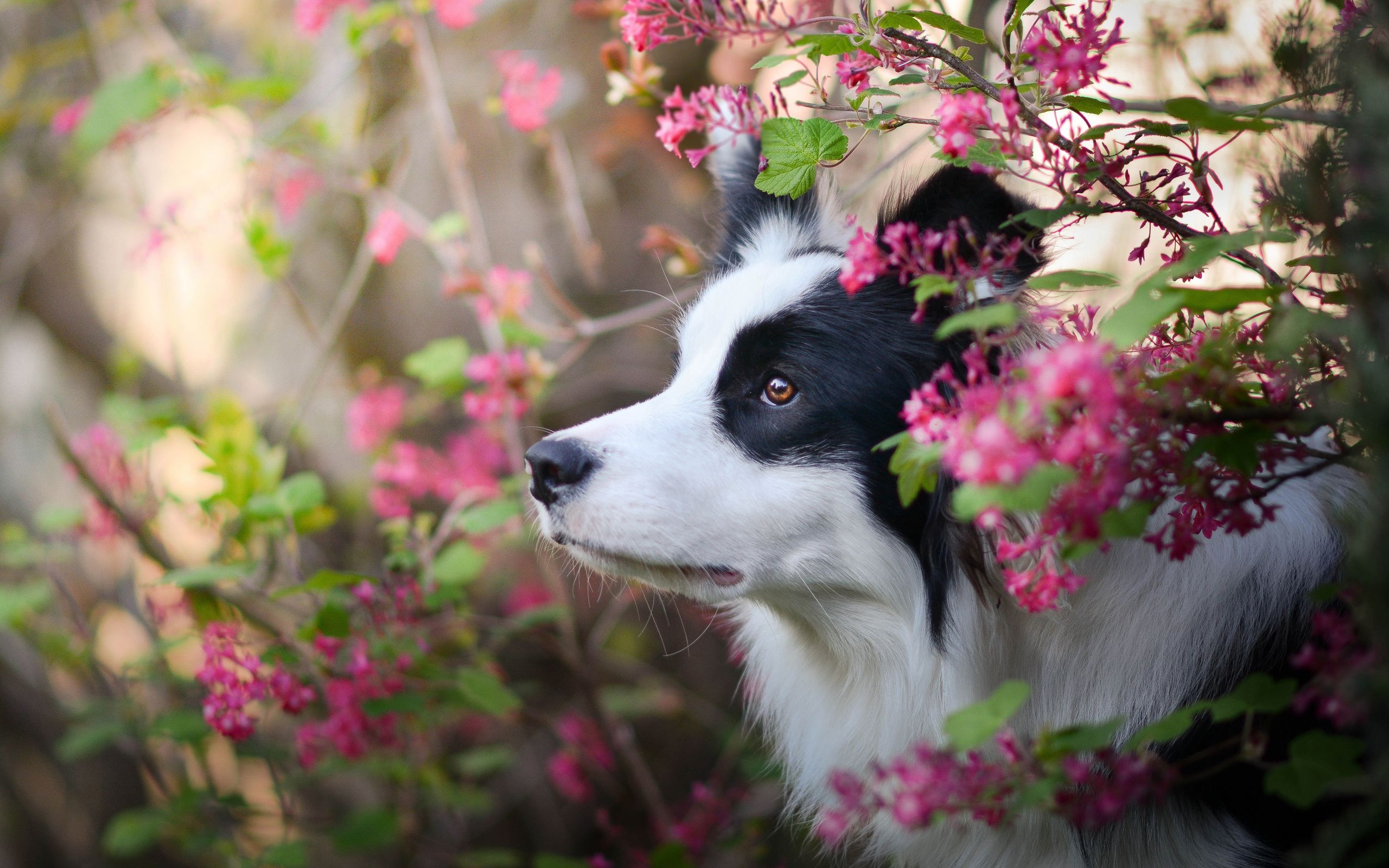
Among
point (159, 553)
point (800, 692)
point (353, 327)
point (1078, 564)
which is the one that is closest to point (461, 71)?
point (353, 327)

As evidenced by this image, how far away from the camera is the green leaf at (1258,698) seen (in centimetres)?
99

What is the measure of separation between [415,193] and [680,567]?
2.36m

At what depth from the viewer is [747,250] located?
83.8 inches

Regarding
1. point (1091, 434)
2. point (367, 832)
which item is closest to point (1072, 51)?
point (1091, 434)

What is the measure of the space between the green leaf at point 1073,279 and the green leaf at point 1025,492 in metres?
0.25

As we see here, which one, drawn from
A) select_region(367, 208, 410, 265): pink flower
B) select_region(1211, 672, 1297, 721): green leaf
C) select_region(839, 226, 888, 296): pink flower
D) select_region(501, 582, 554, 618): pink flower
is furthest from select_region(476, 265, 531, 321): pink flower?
select_region(1211, 672, 1297, 721): green leaf

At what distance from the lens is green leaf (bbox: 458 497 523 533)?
1902 millimetres

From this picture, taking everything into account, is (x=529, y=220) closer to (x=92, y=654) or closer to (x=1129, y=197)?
(x=92, y=654)

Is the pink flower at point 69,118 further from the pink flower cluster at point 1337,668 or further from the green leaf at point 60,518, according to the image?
the pink flower cluster at point 1337,668

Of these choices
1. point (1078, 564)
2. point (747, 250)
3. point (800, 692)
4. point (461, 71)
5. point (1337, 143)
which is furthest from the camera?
point (461, 71)

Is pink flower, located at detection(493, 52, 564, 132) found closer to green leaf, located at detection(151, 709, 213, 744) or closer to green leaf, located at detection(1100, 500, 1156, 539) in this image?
green leaf, located at detection(151, 709, 213, 744)

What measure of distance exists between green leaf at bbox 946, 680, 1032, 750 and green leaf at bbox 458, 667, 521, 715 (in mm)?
1134

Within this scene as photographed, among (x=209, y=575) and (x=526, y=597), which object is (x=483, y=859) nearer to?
(x=526, y=597)

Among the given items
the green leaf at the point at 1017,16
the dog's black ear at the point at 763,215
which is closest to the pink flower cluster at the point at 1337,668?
the green leaf at the point at 1017,16
